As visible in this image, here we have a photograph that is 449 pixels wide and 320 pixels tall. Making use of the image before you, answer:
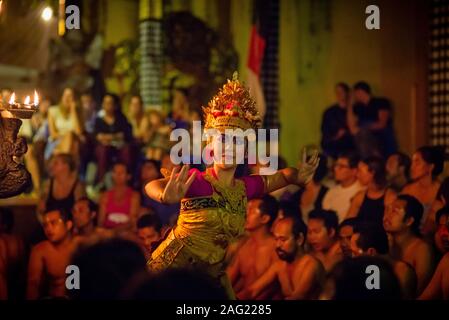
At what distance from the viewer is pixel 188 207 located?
6.99m

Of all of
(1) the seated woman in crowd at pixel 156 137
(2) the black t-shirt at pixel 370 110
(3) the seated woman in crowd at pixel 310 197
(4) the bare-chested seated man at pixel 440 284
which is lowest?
(4) the bare-chested seated man at pixel 440 284

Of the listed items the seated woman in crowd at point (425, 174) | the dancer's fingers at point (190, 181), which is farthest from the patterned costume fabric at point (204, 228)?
the seated woman in crowd at point (425, 174)

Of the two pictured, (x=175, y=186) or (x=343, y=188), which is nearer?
(x=175, y=186)

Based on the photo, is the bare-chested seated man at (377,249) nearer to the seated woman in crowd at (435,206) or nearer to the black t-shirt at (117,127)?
the seated woman in crowd at (435,206)

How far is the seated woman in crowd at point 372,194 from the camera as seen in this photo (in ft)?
31.2

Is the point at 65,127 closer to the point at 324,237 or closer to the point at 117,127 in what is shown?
the point at 117,127

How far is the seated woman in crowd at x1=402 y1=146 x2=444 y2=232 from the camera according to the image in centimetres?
969

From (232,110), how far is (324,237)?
102 inches

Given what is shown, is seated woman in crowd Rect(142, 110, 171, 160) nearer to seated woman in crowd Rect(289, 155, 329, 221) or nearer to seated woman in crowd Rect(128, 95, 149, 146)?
seated woman in crowd Rect(128, 95, 149, 146)

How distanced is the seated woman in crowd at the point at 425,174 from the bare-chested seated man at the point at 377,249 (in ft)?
3.25

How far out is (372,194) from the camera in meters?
9.74

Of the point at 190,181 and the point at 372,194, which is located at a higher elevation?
the point at 190,181

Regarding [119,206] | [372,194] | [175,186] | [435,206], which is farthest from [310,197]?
[175,186]
